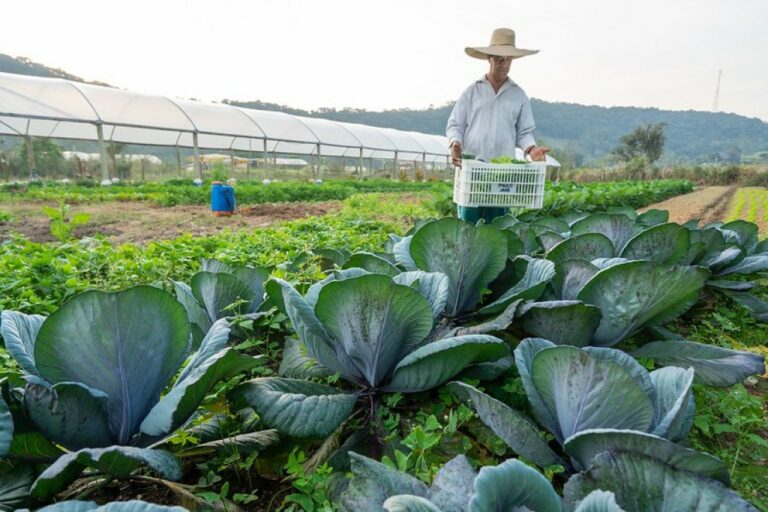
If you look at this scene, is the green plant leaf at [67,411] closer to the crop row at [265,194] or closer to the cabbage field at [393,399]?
the cabbage field at [393,399]

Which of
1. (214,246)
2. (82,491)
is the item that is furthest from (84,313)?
(214,246)

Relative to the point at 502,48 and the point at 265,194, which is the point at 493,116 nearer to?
the point at 502,48

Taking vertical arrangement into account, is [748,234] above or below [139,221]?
above

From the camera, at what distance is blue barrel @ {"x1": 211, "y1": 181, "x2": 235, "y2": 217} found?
378 inches

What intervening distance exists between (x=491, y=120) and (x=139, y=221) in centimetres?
700

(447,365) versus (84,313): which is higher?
(84,313)

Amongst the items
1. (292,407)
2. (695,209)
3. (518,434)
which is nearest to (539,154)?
(518,434)

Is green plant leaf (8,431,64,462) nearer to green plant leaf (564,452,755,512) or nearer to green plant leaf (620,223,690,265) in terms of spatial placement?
green plant leaf (564,452,755,512)

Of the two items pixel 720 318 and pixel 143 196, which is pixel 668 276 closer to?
pixel 720 318

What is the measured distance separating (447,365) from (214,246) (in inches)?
131

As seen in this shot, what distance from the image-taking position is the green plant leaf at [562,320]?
1.31m

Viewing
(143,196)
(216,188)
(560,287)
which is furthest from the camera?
(143,196)

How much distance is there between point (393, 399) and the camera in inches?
49.0

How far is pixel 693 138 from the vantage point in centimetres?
9031
